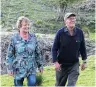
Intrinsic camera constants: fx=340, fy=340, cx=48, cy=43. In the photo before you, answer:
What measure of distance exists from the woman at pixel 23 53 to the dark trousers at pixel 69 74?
25.2 inches

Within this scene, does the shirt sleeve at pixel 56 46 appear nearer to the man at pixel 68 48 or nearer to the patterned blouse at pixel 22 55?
the man at pixel 68 48

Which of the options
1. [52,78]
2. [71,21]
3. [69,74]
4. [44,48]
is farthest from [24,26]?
[44,48]

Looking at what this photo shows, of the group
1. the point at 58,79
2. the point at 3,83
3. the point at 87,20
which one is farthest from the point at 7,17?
the point at 58,79

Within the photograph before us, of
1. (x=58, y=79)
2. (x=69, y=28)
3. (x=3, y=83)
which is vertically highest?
(x=69, y=28)

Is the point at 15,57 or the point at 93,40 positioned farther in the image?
the point at 93,40

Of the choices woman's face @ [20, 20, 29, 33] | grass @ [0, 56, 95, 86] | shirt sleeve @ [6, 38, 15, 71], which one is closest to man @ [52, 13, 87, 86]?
woman's face @ [20, 20, 29, 33]

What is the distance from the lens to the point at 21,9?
2041cm

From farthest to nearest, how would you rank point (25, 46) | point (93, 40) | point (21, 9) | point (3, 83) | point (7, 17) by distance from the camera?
point (21, 9)
point (7, 17)
point (93, 40)
point (3, 83)
point (25, 46)

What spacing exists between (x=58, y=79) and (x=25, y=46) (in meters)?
1.05

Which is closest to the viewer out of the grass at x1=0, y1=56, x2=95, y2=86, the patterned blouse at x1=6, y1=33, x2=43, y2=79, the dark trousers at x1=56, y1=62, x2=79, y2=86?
the patterned blouse at x1=6, y1=33, x2=43, y2=79

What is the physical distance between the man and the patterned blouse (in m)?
0.42

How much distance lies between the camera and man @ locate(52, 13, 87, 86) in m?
5.61

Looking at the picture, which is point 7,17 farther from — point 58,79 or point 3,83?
point 58,79

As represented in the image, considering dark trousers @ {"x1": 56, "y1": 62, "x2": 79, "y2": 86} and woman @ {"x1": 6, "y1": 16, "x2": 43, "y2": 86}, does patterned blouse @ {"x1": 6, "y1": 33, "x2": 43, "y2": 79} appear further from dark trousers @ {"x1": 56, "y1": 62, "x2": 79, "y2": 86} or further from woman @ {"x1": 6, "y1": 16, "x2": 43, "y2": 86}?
dark trousers @ {"x1": 56, "y1": 62, "x2": 79, "y2": 86}
